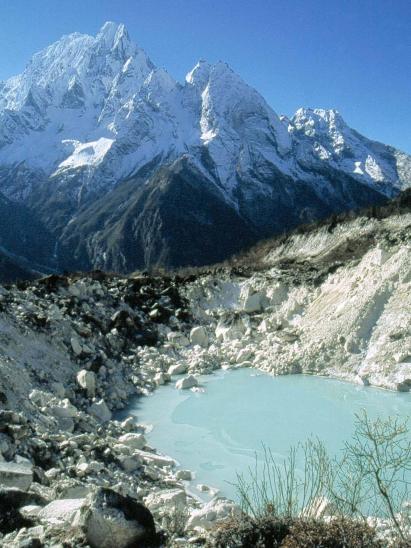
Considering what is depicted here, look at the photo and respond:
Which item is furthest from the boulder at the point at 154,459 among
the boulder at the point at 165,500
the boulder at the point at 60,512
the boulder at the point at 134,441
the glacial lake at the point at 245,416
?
the boulder at the point at 60,512

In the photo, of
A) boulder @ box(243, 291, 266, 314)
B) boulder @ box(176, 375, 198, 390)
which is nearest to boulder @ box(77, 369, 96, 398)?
boulder @ box(176, 375, 198, 390)

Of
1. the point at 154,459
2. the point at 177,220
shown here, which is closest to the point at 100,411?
the point at 154,459

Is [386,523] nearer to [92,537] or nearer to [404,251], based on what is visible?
[92,537]

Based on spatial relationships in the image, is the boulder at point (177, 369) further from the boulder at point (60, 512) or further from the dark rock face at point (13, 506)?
the boulder at point (60, 512)

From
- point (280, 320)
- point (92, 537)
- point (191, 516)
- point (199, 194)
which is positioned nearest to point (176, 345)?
point (280, 320)

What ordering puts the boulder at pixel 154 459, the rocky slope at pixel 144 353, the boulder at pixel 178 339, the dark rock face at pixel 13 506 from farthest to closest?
the boulder at pixel 178 339 < the boulder at pixel 154 459 < the rocky slope at pixel 144 353 < the dark rock face at pixel 13 506

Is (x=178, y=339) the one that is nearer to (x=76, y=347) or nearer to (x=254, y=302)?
(x=254, y=302)

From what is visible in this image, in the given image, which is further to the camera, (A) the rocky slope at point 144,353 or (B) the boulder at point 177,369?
(B) the boulder at point 177,369
